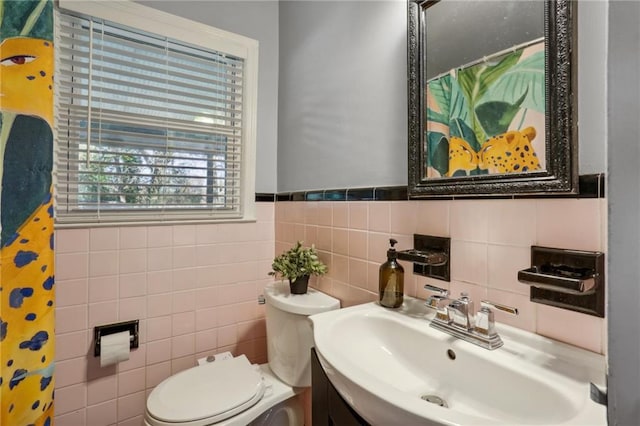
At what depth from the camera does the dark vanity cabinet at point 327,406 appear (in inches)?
27.8

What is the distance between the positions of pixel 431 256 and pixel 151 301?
1274 mm

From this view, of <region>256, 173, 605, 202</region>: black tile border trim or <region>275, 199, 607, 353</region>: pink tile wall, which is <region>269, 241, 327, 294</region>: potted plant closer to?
<region>275, 199, 607, 353</region>: pink tile wall

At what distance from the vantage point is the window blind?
1.33 m

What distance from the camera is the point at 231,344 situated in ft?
5.48

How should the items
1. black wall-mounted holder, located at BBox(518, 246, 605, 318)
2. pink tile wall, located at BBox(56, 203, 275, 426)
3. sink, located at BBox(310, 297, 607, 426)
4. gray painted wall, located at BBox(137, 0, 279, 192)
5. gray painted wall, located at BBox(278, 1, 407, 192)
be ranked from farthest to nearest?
1. gray painted wall, located at BBox(137, 0, 279, 192)
2. pink tile wall, located at BBox(56, 203, 275, 426)
3. gray painted wall, located at BBox(278, 1, 407, 192)
4. black wall-mounted holder, located at BBox(518, 246, 605, 318)
5. sink, located at BBox(310, 297, 607, 426)

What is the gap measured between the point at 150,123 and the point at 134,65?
0.26 metres

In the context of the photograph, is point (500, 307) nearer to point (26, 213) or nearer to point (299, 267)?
point (299, 267)

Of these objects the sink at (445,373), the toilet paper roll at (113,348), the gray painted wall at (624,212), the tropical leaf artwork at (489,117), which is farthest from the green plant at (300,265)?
the gray painted wall at (624,212)

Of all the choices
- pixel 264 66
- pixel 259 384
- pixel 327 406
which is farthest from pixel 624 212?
pixel 264 66

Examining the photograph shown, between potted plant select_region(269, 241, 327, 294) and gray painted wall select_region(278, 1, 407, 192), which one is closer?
gray painted wall select_region(278, 1, 407, 192)

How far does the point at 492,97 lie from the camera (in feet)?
2.77

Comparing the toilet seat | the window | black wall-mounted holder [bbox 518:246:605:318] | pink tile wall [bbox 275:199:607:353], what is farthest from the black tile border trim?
the toilet seat

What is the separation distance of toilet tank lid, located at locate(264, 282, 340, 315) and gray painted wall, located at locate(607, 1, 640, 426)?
1.04m

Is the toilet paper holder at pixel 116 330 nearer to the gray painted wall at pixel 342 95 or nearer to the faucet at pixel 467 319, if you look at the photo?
the gray painted wall at pixel 342 95
